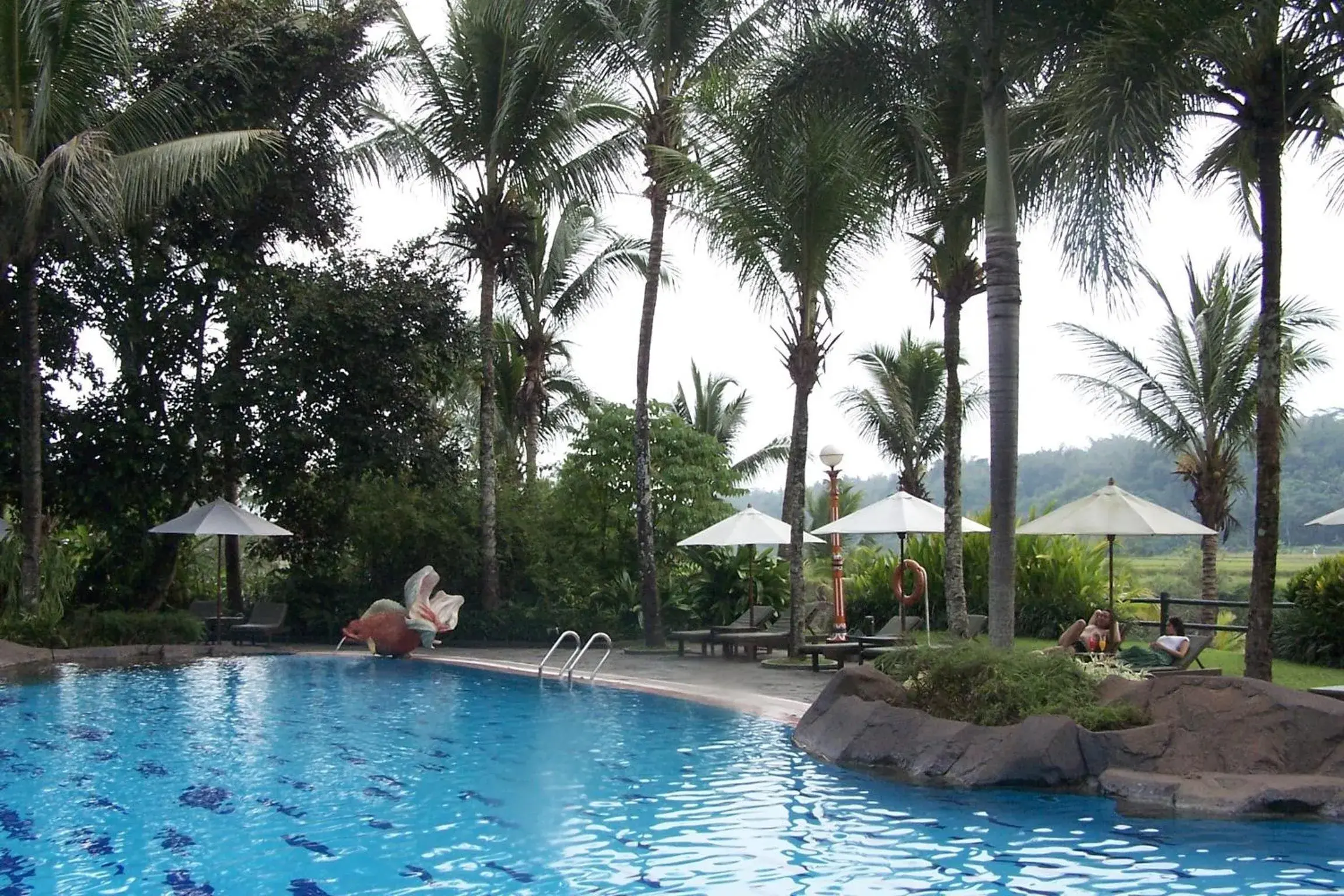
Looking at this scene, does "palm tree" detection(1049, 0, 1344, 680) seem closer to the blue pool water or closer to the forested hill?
the blue pool water

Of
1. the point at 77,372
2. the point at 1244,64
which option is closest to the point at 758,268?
the point at 1244,64

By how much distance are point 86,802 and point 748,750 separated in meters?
5.12

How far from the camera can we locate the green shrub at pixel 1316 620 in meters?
15.6

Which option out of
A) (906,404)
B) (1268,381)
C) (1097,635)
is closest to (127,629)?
(1097,635)

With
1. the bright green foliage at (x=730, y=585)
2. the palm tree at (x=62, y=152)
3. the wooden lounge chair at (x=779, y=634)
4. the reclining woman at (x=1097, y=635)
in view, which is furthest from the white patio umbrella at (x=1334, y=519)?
the palm tree at (x=62, y=152)

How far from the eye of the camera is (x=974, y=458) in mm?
61344

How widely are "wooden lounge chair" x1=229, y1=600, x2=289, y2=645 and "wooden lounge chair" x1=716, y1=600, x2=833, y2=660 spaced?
285 inches

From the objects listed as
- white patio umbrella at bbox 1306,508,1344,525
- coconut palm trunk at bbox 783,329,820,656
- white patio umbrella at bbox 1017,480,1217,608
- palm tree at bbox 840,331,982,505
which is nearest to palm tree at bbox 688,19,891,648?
coconut palm trunk at bbox 783,329,820,656

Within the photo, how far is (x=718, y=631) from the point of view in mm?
18422

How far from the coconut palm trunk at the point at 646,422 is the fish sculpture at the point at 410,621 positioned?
2.91 metres

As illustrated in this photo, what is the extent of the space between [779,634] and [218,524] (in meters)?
8.38

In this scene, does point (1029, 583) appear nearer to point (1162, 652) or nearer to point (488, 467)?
point (1162, 652)

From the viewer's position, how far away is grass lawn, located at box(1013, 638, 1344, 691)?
13.8 meters

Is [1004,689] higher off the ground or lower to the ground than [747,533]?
lower
